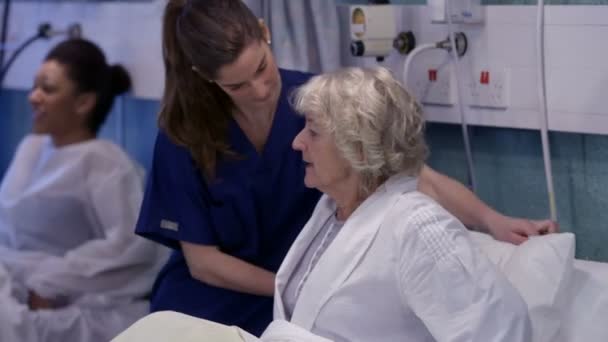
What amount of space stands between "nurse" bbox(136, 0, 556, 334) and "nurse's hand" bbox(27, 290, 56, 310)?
66 cm

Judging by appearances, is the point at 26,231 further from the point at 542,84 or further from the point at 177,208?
the point at 542,84

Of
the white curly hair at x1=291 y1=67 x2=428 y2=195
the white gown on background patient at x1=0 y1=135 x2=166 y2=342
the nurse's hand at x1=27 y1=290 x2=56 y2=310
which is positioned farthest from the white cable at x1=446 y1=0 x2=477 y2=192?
the nurse's hand at x1=27 y1=290 x2=56 y2=310

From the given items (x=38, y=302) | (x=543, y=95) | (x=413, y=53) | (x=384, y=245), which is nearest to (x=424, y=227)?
(x=384, y=245)

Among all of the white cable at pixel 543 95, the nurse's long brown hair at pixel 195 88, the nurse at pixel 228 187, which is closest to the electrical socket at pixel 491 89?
the white cable at pixel 543 95

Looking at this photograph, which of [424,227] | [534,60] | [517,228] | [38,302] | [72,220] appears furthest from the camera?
[72,220]

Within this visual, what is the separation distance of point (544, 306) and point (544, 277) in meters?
0.06

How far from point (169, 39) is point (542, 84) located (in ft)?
2.72

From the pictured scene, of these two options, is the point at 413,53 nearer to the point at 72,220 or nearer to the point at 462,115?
the point at 462,115

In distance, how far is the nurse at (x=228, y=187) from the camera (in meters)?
2.09

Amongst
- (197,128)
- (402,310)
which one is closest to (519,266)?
(402,310)

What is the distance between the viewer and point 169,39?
81.0 inches

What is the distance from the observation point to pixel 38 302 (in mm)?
2656

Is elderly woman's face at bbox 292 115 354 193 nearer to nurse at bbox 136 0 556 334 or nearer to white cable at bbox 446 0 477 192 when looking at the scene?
nurse at bbox 136 0 556 334

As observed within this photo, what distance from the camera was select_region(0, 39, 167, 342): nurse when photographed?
2.61 meters
